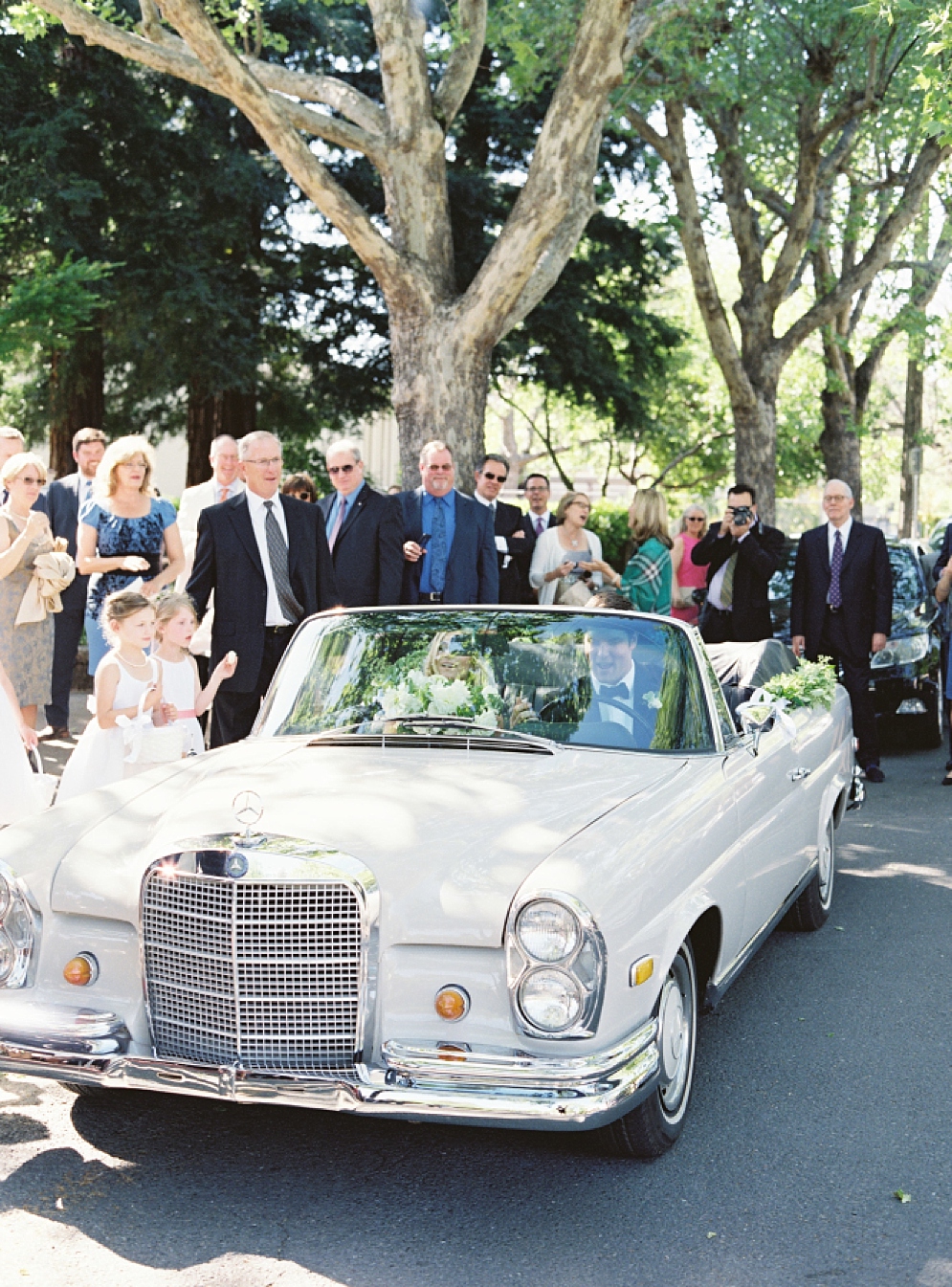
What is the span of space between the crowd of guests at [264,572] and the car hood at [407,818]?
2.03m

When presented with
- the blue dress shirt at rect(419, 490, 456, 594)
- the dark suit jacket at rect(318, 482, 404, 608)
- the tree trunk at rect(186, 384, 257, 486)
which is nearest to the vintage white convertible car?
the dark suit jacket at rect(318, 482, 404, 608)

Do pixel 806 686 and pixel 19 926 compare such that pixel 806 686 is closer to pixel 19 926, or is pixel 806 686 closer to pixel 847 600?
pixel 19 926

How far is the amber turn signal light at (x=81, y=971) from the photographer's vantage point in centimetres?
402

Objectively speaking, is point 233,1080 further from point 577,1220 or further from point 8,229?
point 8,229

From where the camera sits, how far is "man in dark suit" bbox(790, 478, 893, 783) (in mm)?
10867

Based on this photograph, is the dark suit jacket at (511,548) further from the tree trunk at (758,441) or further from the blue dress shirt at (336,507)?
the tree trunk at (758,441)

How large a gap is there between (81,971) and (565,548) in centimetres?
694

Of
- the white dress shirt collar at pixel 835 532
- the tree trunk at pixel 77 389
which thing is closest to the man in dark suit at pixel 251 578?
the white dress shirt collar at pixel 835 532

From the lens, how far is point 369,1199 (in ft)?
12.8

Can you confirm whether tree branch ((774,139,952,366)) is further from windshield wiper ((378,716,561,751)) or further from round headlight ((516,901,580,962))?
round headlight ((516,901,580,962))

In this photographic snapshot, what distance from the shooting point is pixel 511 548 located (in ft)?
35.3

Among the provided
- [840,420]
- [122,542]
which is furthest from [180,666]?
[840,420]

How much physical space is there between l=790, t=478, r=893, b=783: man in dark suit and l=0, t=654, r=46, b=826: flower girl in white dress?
6.01 meters

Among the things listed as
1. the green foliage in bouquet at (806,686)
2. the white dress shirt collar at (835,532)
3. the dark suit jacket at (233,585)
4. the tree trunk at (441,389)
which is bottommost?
the green foliage in bouquet at (806,686)
